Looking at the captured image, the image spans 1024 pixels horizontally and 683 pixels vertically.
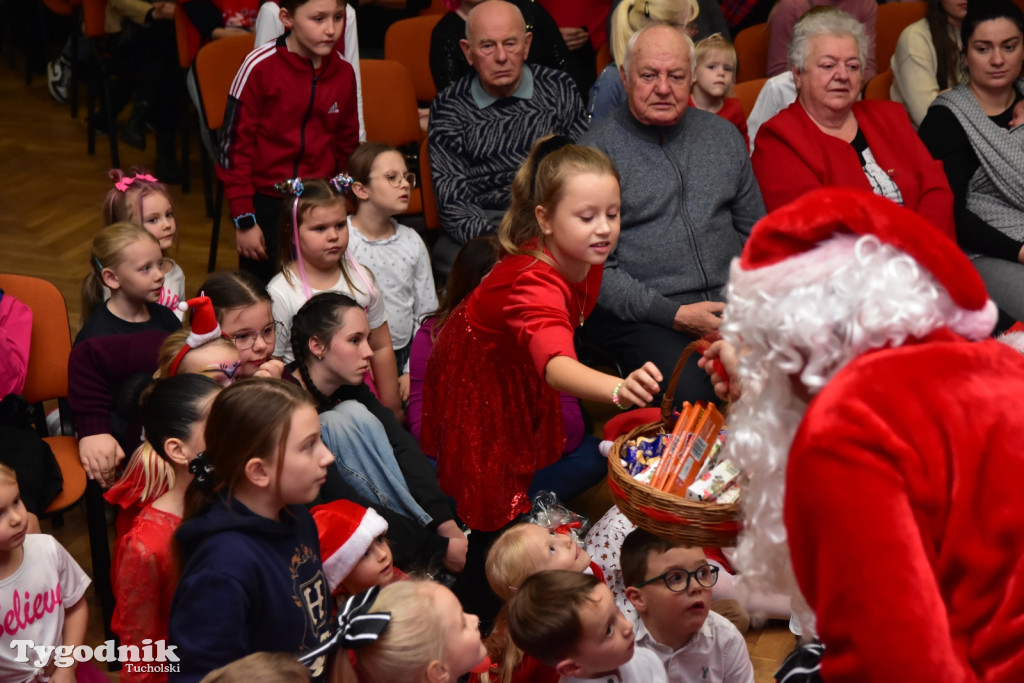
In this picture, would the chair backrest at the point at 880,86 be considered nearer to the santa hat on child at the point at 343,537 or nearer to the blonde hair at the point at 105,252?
the blonde hair at the point at 105,252

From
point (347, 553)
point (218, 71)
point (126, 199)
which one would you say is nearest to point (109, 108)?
point (218, 71)

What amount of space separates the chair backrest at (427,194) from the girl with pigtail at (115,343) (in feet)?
3.75

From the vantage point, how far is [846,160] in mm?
3576

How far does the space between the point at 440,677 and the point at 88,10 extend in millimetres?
4869

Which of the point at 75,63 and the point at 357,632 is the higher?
the point at 75,63

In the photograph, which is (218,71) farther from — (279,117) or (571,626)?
(571,626)

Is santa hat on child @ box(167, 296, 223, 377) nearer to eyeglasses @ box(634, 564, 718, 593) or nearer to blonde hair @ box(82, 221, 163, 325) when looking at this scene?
blonde hair @ box(82, 221, 163, 325)

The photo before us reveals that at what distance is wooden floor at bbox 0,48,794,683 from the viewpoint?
459 centimetres

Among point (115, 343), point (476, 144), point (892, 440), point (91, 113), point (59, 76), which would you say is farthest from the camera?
point (59, 76)

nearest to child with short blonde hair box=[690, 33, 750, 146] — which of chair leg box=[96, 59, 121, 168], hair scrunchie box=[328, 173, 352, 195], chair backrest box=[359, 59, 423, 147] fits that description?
chair backrest box=[359, 59, 423, 147]

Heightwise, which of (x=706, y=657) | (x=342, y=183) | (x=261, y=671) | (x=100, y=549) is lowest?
(x=100, y=549)

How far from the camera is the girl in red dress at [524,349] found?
84.8 inches

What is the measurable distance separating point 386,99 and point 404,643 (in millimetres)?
2941

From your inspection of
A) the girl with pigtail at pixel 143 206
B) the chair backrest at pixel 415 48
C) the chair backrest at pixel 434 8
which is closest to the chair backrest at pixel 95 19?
the chair backrest at pixel 434 8
